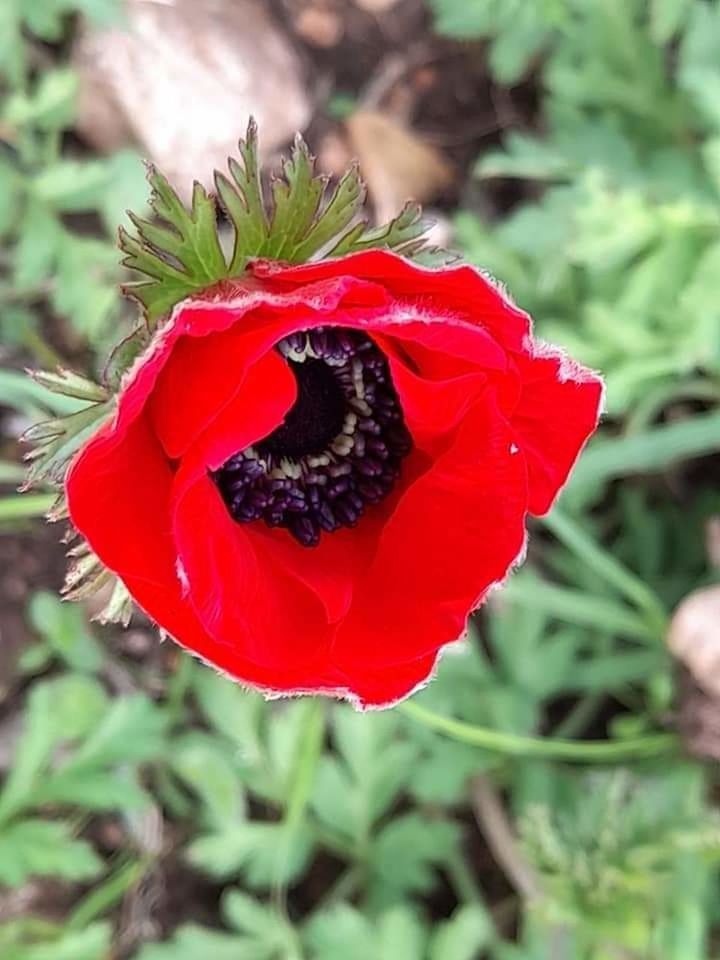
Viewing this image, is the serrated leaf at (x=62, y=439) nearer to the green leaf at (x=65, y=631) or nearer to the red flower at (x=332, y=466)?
the red flower at (x=332, y=466)

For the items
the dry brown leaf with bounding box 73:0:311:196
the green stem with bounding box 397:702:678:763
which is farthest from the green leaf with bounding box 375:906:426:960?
the dry brown leaf with bounding box 73:0:311:196

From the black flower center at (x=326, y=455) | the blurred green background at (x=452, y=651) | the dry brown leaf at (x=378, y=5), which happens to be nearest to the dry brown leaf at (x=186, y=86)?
the blurred green background at (x=452, y=651)

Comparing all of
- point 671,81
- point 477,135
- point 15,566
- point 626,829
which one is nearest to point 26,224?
point 15,566

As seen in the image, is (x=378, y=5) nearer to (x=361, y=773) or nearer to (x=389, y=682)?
(x=361, y=773)

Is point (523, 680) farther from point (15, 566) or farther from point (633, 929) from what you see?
point (15, 566)

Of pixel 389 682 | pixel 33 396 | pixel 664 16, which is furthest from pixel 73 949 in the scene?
pixel 664 16
